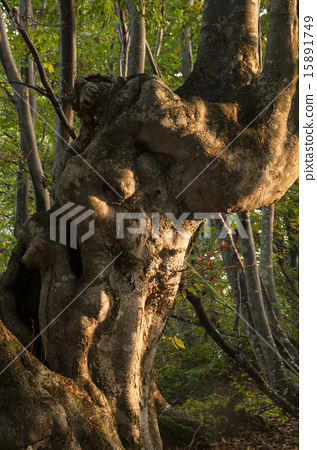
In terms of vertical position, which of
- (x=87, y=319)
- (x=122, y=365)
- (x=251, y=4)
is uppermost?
(x=251, y=4)

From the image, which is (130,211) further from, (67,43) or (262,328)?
(262,328)

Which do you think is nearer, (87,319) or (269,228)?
(87,319)

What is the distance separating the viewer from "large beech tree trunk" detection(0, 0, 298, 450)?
3.26 m

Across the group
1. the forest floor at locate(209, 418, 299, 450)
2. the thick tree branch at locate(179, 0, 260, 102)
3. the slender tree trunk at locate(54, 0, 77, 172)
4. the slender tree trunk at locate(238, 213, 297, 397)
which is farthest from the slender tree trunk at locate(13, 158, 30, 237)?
the forest floor at locate(209, 418, 299, 450)

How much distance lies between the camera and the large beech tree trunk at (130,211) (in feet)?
10.7

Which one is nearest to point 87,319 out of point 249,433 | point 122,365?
point 122,365

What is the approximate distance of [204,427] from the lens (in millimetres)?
5730

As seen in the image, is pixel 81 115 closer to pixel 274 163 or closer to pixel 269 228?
pixel 274 163

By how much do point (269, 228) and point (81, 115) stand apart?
17.2 ft

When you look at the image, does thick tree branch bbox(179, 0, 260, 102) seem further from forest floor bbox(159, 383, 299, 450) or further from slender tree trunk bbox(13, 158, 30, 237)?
slender tree trunk bbox(13, 158, 30, 237)

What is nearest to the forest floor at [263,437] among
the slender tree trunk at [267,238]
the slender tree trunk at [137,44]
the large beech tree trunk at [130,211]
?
the large beech tree trunk at [130,211]

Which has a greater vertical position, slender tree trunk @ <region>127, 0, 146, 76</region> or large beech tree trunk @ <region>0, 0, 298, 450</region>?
slender tree trunk @ <region>127, 0, 146, 76</region>

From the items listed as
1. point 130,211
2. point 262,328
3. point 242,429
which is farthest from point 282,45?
point 242,429

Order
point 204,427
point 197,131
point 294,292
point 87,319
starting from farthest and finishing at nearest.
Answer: point 294,292 → point 204,427 → point 197,131 → point 87,319
